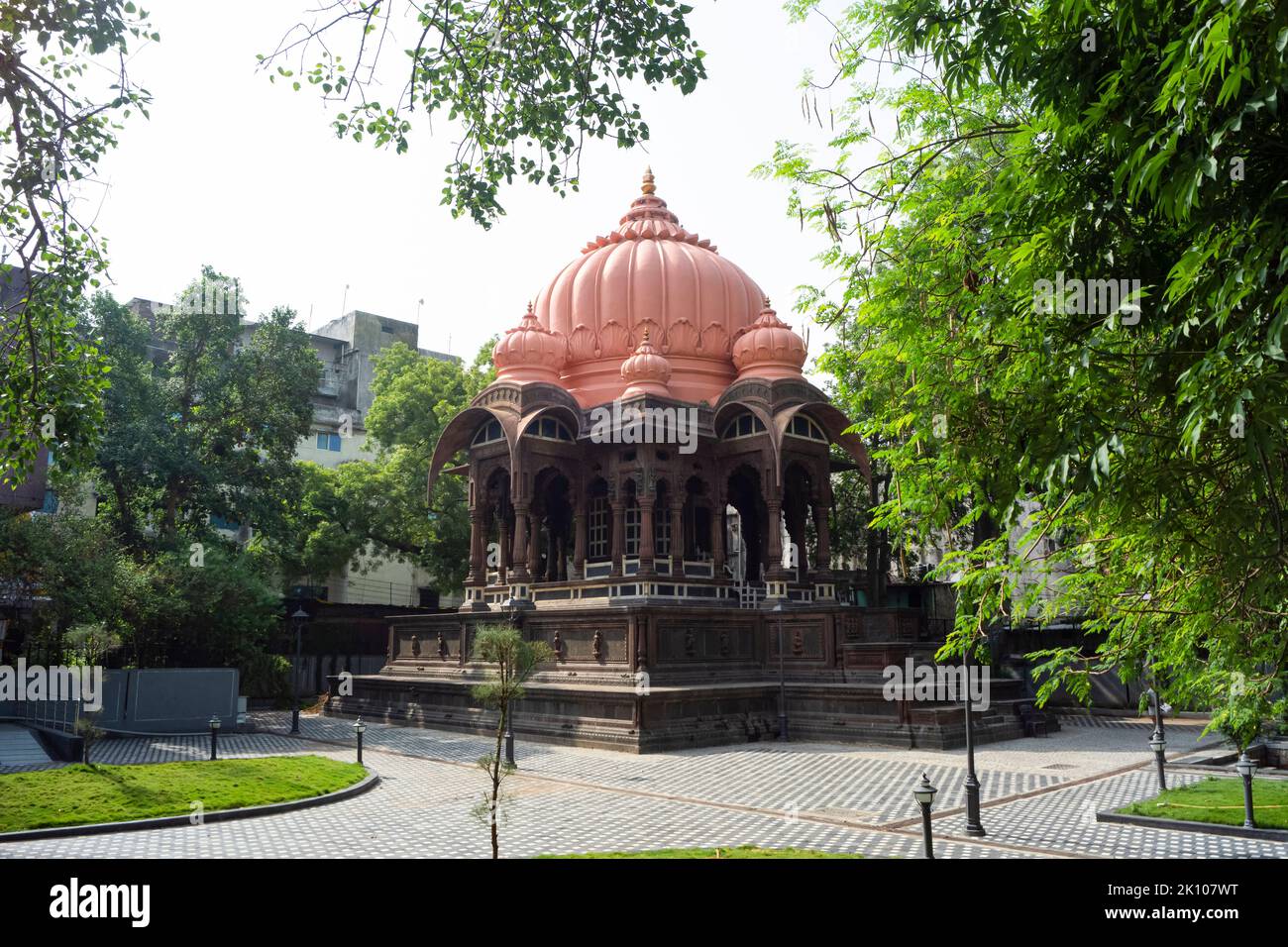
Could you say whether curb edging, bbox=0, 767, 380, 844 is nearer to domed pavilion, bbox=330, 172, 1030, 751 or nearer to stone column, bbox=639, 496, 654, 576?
domed pavilion, bbox=330, 172, 1030, 751

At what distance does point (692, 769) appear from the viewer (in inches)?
575

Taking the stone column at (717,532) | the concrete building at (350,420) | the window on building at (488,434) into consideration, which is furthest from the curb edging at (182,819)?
the concrete building at (350,420)

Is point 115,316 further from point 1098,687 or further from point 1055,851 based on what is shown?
point 1098,687

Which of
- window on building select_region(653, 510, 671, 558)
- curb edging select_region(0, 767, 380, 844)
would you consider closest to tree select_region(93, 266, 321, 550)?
window on building select_region(653, 510, 671, 558)

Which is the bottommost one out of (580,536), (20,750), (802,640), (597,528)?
(20,750)

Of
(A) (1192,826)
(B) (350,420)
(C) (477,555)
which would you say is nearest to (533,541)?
(C) (477,555)

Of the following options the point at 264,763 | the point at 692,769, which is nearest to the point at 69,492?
the point at 264,763

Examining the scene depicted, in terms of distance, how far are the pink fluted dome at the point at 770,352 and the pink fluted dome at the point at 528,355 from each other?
4767 millimetres

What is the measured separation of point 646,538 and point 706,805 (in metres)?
9.93

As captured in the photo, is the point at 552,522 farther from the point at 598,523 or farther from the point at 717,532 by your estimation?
the point at 717,532

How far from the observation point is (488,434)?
24.4 meters

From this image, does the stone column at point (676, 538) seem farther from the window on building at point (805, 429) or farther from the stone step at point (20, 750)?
the stone step at point (20, 750)

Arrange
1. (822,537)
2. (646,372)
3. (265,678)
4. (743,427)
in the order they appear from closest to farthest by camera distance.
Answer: (822,537)
(646,372)
(743,427)
(265,678)

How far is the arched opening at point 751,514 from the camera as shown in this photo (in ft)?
80.6
